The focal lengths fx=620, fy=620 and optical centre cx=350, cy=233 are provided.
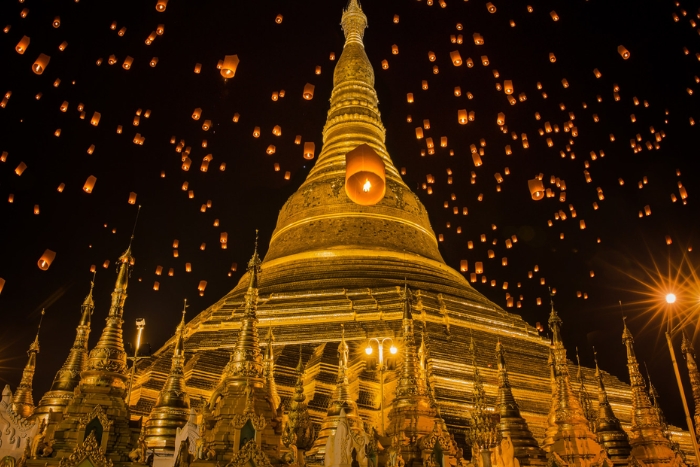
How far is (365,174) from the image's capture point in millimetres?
21875

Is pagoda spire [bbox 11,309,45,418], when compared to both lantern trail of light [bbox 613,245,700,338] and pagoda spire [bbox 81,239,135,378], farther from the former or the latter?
lantern trail of light [bbox 613,245,700,338]

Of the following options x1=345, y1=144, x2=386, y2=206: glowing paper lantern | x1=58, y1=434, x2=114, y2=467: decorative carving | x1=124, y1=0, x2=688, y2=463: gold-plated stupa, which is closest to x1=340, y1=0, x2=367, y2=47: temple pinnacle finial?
x1=124, y1=0, x2=688, y2=463: gold-plated stupa

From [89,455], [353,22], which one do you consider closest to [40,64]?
[89,455]

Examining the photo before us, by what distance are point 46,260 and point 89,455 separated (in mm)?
12796

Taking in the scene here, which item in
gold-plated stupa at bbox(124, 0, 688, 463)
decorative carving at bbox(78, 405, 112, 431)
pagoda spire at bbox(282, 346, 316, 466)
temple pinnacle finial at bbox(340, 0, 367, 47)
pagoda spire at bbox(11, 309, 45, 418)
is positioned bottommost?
decorative carving at bbox(78, 405, 112, 431)

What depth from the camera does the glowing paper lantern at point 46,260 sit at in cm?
1930

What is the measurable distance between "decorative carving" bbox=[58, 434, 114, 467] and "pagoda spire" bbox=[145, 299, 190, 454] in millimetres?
3951

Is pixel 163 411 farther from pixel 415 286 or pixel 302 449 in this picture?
pixel 415 286

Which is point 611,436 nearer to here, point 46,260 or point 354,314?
point 354,314

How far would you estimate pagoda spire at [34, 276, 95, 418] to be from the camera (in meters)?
13.0

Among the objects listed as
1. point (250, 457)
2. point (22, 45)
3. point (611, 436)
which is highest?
point (22, 45)

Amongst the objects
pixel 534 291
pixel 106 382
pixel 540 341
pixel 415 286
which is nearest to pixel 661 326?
pixel 540 341

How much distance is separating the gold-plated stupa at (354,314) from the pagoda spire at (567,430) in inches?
2.8

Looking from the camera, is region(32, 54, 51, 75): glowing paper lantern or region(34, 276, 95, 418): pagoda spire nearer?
region(34, 276, 95, 418): pagoda spire
